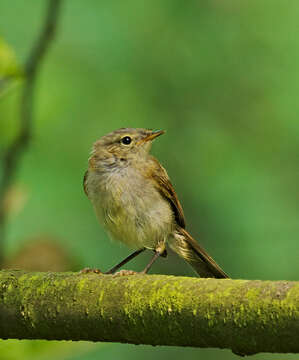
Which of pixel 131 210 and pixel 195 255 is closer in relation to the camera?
pixel 131 210

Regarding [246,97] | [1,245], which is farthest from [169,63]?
[1,245]

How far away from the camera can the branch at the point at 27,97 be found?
15.4 ft

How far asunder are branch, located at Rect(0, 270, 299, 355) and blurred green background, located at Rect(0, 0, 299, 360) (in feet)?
10.9

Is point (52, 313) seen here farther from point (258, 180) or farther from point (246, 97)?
point (246, 97)

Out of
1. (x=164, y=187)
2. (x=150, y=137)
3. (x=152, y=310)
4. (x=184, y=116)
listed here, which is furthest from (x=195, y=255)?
(x=184, y=116)

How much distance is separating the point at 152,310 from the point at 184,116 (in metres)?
5.18

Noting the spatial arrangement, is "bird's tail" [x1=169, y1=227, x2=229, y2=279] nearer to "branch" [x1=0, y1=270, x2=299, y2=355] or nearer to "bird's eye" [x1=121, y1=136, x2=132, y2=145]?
"bird's eye" [x1=121, y1=136, x2=132, y2=145]

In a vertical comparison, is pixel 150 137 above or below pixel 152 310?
above

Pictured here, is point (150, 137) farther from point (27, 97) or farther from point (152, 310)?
point (152, 310)

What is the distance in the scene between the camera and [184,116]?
8312mm

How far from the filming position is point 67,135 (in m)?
7.59

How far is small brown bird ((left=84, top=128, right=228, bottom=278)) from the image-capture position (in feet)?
18.2

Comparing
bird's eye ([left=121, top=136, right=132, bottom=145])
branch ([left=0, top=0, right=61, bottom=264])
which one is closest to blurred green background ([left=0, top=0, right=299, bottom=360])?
bird's eye ([left=121, top=136, right=132, bottom=145])

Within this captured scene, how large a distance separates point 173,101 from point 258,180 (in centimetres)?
139
